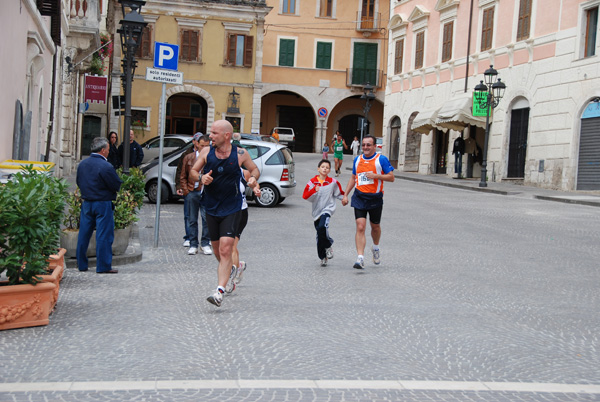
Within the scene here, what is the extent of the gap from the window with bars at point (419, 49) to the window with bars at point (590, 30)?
13.1 metres

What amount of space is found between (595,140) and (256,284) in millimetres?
20059

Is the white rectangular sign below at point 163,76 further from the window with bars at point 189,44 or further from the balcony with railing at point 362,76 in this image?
the balcony with railing at point 362,76

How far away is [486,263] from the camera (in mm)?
11086

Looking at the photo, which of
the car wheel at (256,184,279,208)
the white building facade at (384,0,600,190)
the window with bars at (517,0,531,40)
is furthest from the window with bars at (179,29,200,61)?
the car wheel at (256,184,279,208)

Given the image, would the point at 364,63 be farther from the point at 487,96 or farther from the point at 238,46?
the point at 487,96

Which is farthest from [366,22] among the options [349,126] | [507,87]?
[507,87]

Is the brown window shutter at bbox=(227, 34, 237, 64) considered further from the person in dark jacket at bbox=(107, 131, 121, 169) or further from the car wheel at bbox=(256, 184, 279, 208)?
the person in dark jacket at bbox=(107, 131, 121, 169)

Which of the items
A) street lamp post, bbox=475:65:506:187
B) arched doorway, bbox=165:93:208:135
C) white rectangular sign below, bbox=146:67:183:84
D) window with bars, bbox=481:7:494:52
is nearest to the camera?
white rectangular sign below, bbox=146:67:183:84

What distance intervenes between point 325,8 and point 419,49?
15.7m

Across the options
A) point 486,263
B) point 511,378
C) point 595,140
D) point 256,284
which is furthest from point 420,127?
point 511,378

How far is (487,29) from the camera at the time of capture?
33.4 meters

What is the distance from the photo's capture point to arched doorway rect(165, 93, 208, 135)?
4925 cm

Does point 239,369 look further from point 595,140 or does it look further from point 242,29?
point 242,29

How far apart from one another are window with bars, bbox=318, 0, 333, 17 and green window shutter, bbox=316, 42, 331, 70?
2021 millimetres
